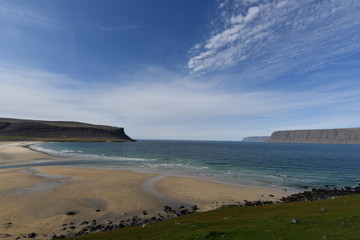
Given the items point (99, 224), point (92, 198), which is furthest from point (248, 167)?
point (99, 224)

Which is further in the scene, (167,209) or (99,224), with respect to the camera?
(167,209)

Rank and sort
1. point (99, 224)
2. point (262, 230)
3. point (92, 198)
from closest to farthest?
point (262, 230)
point (99, 224)
point (92, 198)

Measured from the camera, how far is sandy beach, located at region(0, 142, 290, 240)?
16859 millimetres

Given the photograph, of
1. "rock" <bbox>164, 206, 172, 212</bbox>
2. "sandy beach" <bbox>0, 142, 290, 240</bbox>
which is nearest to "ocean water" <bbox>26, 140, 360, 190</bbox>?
"sandy beach" <bbox>0, 142, 290, 240</bbox>

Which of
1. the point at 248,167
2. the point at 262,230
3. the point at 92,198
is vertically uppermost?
the point at 262,230

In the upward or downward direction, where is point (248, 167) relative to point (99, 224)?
upward

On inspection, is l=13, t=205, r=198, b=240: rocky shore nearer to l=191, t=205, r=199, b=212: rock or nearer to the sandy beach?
the sandy beach

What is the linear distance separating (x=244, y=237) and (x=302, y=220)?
→ 19.0 feet

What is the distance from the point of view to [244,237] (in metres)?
10.5

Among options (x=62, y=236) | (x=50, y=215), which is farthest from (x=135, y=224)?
(x=50, y=215)

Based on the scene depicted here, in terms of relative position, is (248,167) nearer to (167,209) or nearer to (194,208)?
(194,208)

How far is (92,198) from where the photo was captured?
926 inches

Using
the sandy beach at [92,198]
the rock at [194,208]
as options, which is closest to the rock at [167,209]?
the sandy beach at [92,198]

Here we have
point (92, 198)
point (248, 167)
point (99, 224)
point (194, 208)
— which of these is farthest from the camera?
point (248, 167)
